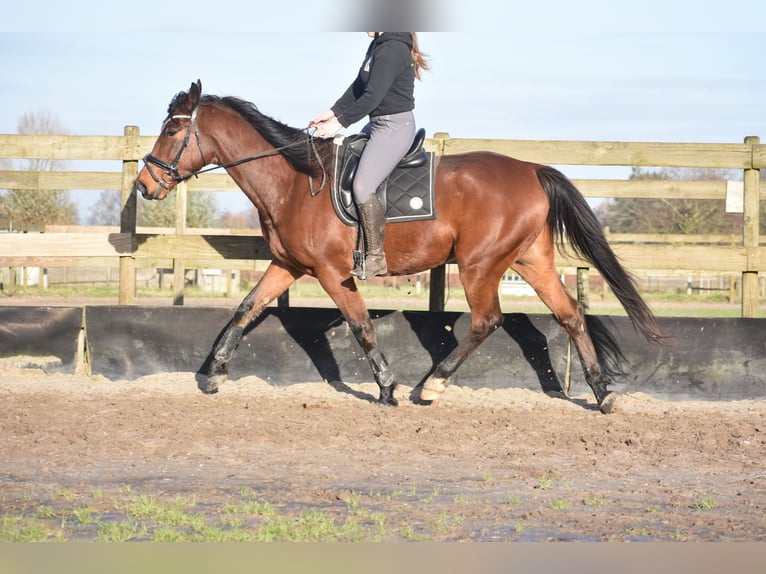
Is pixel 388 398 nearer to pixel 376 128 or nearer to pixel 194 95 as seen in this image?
pixel 376 128

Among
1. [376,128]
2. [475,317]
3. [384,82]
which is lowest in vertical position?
[475,317]

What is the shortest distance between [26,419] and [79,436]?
661 millimetres

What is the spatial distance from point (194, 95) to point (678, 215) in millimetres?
27530

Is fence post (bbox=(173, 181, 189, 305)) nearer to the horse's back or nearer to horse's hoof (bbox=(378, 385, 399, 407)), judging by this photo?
horse's hoof (bbox=(378, 385, 399, 407))

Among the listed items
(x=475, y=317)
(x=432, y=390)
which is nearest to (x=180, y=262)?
(x=432, y=390)

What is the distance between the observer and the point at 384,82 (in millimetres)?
6289

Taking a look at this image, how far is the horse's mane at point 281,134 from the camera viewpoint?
22.4 ft

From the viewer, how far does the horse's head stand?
6910 mm

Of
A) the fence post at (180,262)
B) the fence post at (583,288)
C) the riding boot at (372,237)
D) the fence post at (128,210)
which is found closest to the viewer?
the riding boot at (372,237)

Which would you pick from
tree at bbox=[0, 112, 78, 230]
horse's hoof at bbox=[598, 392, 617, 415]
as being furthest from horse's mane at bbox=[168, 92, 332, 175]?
tree at bbox=[0, 112, 78, 230]

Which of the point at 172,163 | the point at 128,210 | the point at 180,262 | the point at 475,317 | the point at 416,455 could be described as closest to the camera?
the point at 416,455

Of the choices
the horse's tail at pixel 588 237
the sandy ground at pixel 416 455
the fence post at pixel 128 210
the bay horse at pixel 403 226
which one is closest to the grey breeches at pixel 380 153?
the bay horse at pixel 403 226

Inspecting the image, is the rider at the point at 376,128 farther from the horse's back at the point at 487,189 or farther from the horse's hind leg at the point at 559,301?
the horse's hind leg at the point at 559,301

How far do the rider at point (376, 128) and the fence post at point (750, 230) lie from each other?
3379mm
